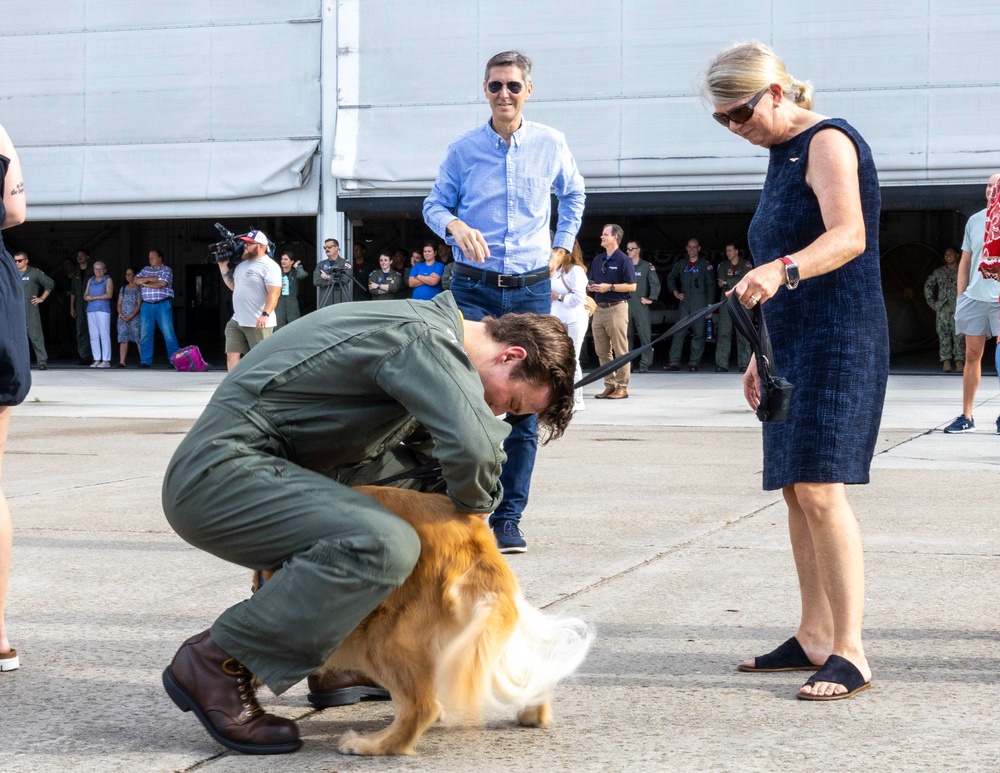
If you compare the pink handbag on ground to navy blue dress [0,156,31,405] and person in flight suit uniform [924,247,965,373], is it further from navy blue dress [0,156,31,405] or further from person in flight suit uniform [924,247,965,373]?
navy blue dress [0,156,31,405]

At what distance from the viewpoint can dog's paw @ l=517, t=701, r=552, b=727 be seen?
3025mm

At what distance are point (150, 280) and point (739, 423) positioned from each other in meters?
13.1

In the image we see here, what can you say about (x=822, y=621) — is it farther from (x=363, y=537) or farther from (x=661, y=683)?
(x=363, y=537)

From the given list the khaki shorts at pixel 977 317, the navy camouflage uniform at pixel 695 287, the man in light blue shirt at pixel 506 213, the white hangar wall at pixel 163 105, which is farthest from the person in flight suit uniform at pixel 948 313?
the man in light blue shirt at pixel 506 213

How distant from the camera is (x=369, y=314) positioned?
2.99m

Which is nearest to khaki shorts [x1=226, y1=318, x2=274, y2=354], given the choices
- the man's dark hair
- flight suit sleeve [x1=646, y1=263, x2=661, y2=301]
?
the man's dark hair

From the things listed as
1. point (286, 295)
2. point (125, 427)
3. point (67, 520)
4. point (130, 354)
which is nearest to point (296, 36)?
point (286, 295)

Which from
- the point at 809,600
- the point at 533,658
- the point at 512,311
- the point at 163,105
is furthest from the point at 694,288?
the point at 533,658

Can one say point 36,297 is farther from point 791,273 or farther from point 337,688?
point 791,273

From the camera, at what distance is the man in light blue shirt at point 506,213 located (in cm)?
519

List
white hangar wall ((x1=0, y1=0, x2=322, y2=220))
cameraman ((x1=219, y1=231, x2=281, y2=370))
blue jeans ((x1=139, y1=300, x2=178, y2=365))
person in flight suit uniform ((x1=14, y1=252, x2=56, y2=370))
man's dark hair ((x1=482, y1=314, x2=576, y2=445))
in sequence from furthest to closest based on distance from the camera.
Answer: blue jeans ((x1=139, y1=300, x2=178, y2=365)) → white hangar wall ((x1=0, y1=0, x2=322, y2=220)) → person in flight suit uniform ((x1=14, y1=252, x2=56, y2=370)) → cameraman ((x1=219, y1=231, x2=281, y2=370)) → man's dark hair ((x1=482, y1=314, x2=576, y2=445))

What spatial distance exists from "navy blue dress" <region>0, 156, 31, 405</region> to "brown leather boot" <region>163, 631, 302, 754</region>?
1.06 meters

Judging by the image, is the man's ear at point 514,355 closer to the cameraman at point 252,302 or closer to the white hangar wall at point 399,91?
the cameraman at point 252,302

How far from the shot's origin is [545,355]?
9.70 feet
